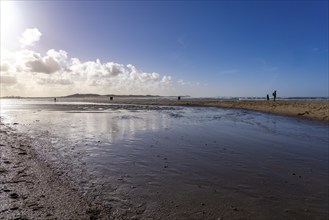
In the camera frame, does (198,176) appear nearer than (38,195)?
No

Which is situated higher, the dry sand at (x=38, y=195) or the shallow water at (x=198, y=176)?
the dry sand at (x=38, y=195)

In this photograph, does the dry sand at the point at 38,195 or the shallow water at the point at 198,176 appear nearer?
the dry sand at the point at 38,195

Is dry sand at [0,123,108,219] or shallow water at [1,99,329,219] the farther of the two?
shallow water at [1,99,329,219]

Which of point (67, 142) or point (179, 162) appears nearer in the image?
point (179, 162)

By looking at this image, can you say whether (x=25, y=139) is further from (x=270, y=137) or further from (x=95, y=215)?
(x=270, y=137)

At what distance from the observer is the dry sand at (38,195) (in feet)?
20.1

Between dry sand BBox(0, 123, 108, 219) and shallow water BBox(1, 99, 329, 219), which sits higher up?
dry sand BBox(0, 123, 108, 219)

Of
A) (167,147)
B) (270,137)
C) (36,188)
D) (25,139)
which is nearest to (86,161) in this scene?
(36,188)

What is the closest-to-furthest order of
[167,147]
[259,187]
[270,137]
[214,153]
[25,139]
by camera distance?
[259,187] → [214,153] → [167,147] → [25,139] → [270,137]

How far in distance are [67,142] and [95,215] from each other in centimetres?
1012

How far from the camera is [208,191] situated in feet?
26.1

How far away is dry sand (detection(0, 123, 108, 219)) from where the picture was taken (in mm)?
Answer: 6129

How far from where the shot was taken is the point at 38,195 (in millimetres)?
7129

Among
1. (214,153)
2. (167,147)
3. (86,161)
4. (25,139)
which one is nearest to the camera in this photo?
(86,161)
